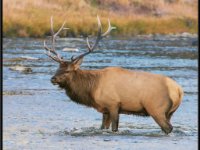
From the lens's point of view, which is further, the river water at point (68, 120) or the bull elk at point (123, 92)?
the bull elk at point (123, 92)

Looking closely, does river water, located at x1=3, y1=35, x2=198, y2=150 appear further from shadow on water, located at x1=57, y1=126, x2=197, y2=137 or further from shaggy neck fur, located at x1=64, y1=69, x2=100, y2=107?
shaggy neck fur, located at x1=64, y1=69, x2=100, y2=107

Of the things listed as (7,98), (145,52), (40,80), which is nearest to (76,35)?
Answer: (145,52)

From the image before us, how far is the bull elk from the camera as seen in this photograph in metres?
10.5

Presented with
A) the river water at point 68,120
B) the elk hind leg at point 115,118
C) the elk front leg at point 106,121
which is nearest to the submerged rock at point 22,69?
the river water at point 68,120

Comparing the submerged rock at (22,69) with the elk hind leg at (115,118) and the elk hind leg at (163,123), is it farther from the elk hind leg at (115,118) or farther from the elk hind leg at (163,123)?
the elk hind leg at (163,123)

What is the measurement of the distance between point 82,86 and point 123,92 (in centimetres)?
58

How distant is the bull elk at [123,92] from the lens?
10492 millimetres

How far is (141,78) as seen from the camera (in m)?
10.6

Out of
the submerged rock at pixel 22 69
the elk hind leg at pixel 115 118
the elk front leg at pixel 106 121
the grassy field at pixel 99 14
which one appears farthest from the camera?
the grassy field at pixel 99 14

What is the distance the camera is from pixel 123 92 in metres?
10.6

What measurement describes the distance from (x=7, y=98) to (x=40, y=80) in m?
3.57

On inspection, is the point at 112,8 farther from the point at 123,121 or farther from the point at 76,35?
the point at 123,121

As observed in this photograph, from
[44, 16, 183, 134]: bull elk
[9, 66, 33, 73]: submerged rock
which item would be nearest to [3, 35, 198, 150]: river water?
[9, 66, 33, 73]: submerged rock

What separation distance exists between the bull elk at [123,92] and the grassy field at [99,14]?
23.2 meters
